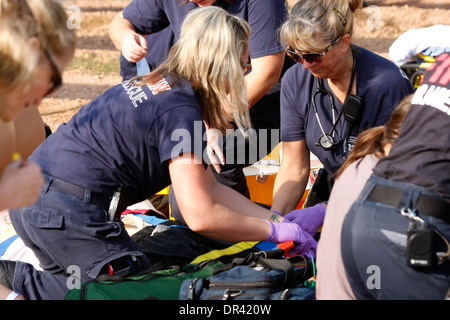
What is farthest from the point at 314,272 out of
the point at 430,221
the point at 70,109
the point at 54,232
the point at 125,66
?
the point at 70,109

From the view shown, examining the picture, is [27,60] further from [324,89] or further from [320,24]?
[324,89]

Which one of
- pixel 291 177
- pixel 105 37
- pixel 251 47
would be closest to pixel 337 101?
pixel 291 177

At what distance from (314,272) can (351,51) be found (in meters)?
1.05

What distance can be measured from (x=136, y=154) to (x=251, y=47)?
3.75 feet

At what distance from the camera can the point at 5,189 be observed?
61.1 inches

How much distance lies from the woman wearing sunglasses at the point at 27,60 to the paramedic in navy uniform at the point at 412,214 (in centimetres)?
92

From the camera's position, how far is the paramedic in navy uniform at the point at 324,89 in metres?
2.57

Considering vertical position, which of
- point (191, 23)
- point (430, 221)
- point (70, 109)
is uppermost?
point (191, 23)

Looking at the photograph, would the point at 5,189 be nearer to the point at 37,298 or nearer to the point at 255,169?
the point at 37,298

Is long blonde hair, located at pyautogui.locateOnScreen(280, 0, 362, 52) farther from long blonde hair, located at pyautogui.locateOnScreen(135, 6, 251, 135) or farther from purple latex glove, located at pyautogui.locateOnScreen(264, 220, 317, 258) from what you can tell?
purple latex glove, located at pyautogui.locateOnScreen(264, 220, 317, 258)

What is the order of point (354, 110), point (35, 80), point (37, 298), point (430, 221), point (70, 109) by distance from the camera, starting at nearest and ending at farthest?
point (35, 80) → point (430, 221) → point (37, 298) → point (354, 110) → point (70, 109)

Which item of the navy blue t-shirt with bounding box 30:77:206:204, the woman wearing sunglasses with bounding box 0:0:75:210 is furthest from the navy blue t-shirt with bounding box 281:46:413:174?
the woman wearing sunglasses with bounding box 0:0:75:210

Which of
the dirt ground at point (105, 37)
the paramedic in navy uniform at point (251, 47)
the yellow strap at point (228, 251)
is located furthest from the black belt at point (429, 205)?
the dirt ground at point (105, 37)

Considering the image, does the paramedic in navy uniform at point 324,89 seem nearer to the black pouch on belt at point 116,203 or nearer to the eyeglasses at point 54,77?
the black pouch on belt at point 116,203
